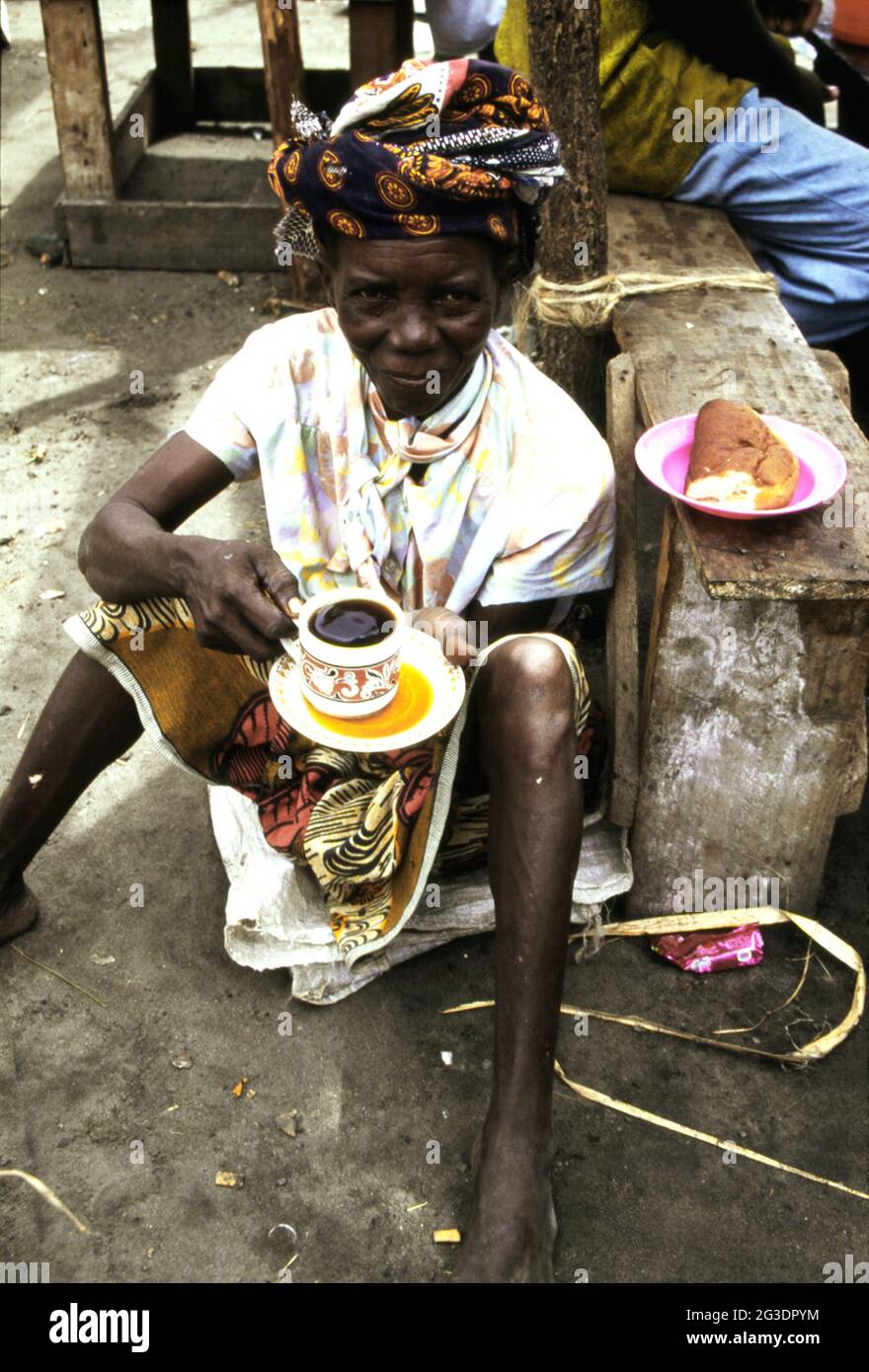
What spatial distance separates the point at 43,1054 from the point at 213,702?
0.68 m

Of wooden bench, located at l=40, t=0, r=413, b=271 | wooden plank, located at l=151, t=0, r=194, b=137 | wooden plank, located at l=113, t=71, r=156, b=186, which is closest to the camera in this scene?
wooden bench, located at l=40, t=0, r=413, b=271

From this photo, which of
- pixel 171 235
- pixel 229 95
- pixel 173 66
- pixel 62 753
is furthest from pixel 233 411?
pixel 229 95

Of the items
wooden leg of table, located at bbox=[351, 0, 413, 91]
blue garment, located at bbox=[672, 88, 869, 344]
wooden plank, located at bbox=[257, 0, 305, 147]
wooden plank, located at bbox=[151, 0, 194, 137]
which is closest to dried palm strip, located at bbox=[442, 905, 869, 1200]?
blue garment, located at bbox=[672, 88, 869, 344]

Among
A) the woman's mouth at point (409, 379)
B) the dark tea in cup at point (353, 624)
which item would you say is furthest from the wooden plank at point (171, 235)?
the dark tea in cup at point (353, 624)

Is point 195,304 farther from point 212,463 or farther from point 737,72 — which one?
point 212,463

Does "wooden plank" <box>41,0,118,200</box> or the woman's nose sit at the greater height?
the woman's nose

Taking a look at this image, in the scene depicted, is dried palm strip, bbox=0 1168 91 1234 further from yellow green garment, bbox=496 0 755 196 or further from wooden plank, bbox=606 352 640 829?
yellow green garment, bbox=496 0 755 196

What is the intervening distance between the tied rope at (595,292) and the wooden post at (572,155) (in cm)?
2

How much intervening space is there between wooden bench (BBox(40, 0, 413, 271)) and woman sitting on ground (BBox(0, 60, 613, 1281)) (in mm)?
2478

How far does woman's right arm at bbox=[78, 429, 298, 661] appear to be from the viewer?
2006mm

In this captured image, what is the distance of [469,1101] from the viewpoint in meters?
2.20

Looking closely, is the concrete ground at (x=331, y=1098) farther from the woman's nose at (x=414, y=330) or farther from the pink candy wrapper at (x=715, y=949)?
the woman's nose at (x=414, y=330)

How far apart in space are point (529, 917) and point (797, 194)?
7.62ft

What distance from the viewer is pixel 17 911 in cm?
244
